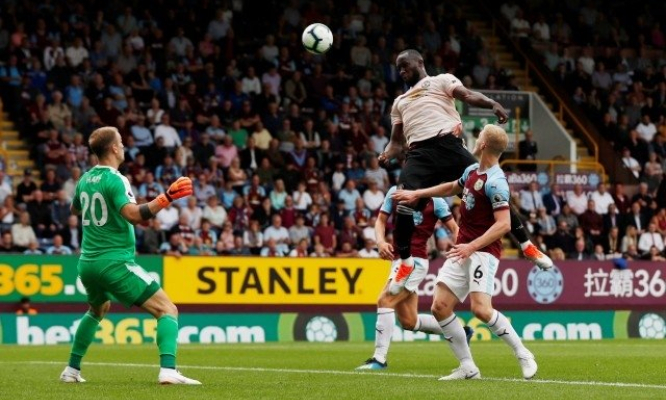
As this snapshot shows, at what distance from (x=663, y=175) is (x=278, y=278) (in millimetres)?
12739

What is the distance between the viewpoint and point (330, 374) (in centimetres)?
1303

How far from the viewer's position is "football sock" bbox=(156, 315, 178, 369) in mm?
11000

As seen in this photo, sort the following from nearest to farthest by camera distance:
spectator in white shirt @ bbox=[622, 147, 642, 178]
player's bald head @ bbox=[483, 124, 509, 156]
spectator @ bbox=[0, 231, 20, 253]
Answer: player's bald head @ bbox=[483, 124, 509, 156], spectator @ bbox=[0, 231, 20, 253], spectator in white shirt @ bbox=[622, 147, 642, 178]

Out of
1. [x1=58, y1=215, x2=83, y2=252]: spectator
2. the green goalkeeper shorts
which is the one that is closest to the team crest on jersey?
the green goalkeeper shorts

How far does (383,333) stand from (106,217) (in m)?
4.11

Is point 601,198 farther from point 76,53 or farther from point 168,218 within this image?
point 76,53

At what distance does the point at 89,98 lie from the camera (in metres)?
28.5

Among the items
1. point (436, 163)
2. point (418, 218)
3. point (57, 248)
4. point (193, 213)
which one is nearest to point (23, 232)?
point (57, 248)

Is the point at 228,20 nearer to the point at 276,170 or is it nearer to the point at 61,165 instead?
the point at 276,170

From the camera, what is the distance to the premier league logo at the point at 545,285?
2694 cm

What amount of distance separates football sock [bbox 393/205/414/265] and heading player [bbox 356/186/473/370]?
140 mm

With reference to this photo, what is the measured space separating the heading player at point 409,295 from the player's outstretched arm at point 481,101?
1450 mm

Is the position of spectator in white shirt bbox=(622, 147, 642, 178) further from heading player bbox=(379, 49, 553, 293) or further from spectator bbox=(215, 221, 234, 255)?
heading player bbox=(379, 49, 553, 293)

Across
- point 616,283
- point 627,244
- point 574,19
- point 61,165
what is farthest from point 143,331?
point 574,19
